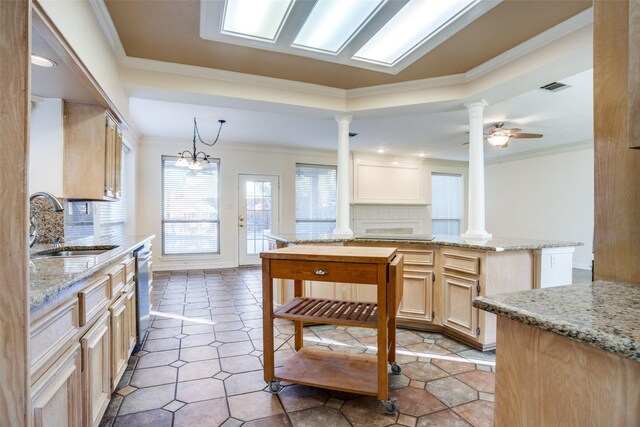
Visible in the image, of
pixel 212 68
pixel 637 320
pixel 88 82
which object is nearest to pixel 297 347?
pixel 637 320

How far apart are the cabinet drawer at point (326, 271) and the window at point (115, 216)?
87.5 inches

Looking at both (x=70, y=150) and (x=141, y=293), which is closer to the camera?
(x=70, y=150)

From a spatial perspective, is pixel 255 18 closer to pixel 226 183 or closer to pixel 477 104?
pixel 477 104

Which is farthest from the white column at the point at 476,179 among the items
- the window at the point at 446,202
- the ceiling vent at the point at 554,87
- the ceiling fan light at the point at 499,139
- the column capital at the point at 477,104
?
the window at the point at 446,202

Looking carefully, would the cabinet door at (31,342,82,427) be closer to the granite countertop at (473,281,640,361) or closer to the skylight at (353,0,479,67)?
the granite countertop at (473,281,640,361)

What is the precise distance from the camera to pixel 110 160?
2.71 meters

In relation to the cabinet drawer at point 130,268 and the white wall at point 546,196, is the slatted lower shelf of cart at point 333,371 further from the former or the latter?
the white wall at point 546,196

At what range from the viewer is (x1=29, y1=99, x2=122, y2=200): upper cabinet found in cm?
240

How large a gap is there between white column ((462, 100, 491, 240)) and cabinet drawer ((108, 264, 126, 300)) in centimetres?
296

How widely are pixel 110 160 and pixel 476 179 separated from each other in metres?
3.35

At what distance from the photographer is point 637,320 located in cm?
68

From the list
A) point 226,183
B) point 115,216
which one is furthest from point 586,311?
point 226,183

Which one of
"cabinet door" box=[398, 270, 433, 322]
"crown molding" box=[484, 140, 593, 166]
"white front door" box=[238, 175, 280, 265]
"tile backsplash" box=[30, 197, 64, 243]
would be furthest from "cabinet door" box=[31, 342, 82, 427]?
"crown molding" box=[484, 140, 593, 166]

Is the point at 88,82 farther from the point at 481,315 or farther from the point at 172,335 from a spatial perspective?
the point at 481,315
